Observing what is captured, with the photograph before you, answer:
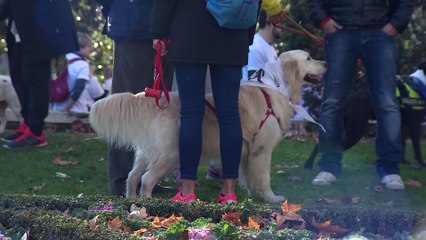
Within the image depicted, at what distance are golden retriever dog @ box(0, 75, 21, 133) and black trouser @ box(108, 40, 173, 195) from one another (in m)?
3.42

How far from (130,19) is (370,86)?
198 centimetres

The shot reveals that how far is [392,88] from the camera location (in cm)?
564

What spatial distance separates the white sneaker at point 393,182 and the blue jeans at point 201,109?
163 centimetres

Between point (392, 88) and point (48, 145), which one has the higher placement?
point (392, 88)

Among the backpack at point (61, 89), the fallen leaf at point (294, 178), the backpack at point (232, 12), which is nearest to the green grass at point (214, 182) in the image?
the fallen leaf at point (294, 178)

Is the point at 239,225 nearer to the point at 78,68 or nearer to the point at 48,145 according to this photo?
the point at 48,145

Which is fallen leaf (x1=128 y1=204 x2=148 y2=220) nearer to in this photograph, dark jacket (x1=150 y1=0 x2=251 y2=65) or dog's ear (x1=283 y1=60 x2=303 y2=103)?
dark jacket (x1=150 y1=0 x2=251 y2=65)

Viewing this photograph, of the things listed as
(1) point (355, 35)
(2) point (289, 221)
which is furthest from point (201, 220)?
(1) point (355, 35)

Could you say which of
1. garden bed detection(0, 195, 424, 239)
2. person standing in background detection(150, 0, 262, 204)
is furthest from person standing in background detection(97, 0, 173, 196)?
garden bed detection(0, 195, 424, 239)

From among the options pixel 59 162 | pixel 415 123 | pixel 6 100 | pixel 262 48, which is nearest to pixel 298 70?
pixel 262 48

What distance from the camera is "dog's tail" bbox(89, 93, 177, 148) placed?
467cm

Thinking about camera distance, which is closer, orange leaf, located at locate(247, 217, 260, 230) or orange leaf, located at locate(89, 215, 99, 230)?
orange leaf, located at locate(89, 215, 99, 230)

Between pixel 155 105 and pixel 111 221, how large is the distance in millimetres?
1673

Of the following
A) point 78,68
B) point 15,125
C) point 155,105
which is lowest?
point 15,125
